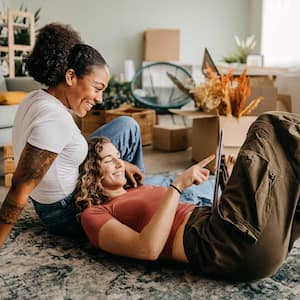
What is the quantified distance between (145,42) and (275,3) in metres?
1.75

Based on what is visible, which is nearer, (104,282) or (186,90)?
(104,282)

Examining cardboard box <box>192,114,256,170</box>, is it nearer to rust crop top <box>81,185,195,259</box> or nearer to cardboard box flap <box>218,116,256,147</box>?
cardboard box flap <box>218,116,256,147</box>

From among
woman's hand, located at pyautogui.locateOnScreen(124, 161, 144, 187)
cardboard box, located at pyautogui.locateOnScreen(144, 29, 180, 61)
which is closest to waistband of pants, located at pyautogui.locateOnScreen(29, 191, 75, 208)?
woman's hand, located at pyautogui.locateOnScreen(124, 161, 144, 187)

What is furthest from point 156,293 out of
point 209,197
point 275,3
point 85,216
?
point 275,3

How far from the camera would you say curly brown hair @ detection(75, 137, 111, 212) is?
1463 millimetres

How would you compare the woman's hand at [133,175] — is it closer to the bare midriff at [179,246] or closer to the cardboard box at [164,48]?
the bare midriff at [179,246]

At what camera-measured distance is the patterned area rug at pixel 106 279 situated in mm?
1237

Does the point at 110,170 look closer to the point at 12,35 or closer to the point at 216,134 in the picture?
the point at 216,134

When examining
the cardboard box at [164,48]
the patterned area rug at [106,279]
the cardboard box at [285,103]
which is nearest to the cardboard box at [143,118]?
the cardboard box at [285,103]

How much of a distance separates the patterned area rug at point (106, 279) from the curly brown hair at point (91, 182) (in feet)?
0.64

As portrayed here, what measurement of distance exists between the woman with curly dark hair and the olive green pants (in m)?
0.49

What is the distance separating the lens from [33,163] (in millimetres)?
1209

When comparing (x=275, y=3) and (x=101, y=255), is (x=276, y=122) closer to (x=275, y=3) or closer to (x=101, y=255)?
(x=101, y=255)

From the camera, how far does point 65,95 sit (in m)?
1.43
